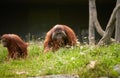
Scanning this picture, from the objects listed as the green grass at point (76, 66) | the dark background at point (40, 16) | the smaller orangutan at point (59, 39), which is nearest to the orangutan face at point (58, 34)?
the smaller orangutan at point (59, 39)

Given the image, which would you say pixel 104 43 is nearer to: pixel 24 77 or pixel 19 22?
pixel 24 77

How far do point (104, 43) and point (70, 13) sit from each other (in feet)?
20.6

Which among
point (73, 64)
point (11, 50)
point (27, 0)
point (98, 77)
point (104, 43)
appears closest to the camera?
point (98, 77)

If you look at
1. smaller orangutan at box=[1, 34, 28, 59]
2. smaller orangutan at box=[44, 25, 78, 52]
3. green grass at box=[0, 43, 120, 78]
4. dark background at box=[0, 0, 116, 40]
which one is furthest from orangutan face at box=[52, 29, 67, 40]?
dark background at box=[0, 0, 116, 40]

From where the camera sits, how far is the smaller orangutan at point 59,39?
266 inches

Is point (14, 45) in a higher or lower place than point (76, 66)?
higher

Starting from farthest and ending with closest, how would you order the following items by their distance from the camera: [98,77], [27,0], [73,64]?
[27,0] < [73,64] < [98,77]

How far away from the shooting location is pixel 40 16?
1211 cm

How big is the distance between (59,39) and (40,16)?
539 centimetres

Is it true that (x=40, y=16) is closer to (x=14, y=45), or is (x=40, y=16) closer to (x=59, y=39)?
(x=59, y=39)

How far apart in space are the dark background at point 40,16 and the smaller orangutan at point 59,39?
507cm

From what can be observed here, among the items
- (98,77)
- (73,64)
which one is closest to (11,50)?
(73,64)

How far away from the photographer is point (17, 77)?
449cm

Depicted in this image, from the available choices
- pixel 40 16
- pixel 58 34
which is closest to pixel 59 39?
pixel 58 34
